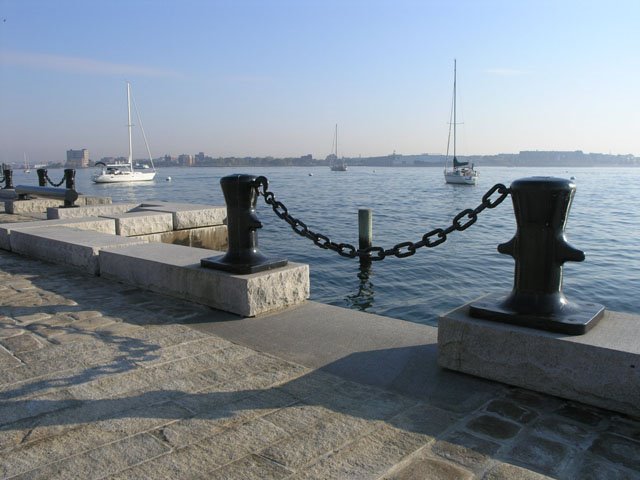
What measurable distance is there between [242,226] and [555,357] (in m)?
2.83

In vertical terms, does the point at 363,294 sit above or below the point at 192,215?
below

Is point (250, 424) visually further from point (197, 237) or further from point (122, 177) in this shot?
point (122, 177)

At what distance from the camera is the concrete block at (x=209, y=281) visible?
474 centimetres

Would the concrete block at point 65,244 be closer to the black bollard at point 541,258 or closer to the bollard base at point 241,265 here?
the bollard base at point 241,265

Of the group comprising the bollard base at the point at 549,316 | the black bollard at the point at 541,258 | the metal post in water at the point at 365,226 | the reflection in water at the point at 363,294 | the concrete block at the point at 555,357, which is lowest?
the reflection in water at the point at 363,294

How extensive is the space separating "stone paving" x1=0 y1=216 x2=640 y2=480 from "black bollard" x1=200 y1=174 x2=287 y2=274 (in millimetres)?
963

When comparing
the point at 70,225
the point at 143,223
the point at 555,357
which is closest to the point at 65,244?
the point at 70,225

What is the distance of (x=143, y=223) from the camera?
9391 millimetres

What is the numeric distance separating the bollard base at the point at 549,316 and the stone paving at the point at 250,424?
1.33 ft

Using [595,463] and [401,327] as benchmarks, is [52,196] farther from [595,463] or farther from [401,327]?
[595,463]

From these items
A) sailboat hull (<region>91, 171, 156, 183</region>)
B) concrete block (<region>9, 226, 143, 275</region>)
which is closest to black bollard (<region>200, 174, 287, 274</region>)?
concrete block (<region>9, 226, 143, 275</region>)

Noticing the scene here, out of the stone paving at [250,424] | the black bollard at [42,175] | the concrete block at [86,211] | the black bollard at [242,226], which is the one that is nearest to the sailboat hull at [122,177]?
the black bollard at [42,175]

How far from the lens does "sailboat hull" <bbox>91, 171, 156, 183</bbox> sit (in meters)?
73.4

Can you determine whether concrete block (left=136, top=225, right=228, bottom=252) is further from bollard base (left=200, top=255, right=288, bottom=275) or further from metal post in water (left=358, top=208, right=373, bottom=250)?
metal post in water (left=358, top=208, right=373, bottom=250)
